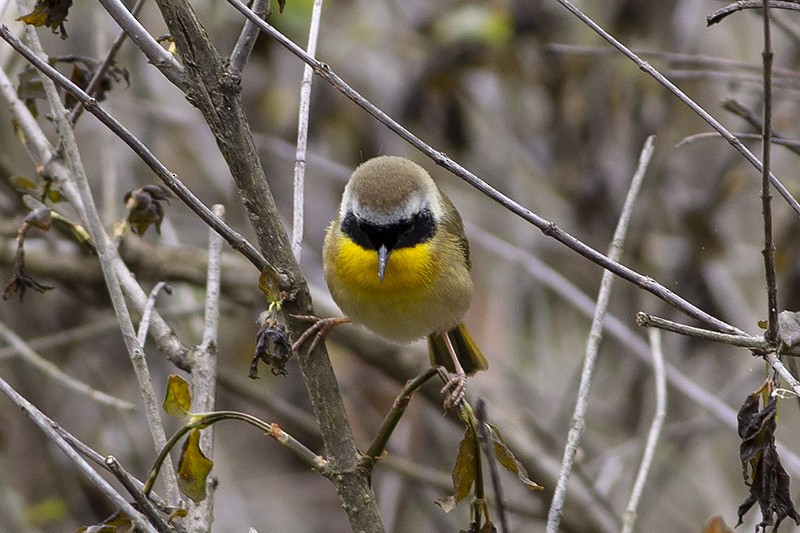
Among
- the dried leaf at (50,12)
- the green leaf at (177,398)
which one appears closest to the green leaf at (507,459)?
the green leaf at (177,398)

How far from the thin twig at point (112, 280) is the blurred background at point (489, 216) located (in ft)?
7.23

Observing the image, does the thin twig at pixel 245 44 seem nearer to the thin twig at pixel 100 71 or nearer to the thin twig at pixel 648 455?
the thin twig at pixel 100 71

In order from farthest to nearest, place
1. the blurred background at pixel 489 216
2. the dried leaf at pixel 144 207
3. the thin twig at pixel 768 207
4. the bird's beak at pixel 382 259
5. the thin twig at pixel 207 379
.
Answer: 1. the blurred background at pixel 489 216
2. the bird's beak at pixel 382 259
3. the dried leaf at pixel 144 207
4. the thin twig at pixel 207 379
5. the thin twig at pixel 768 207

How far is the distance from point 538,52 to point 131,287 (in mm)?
3461

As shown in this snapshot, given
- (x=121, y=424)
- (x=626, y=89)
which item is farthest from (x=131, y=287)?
(x=626, y=89)

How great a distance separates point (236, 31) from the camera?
552cm

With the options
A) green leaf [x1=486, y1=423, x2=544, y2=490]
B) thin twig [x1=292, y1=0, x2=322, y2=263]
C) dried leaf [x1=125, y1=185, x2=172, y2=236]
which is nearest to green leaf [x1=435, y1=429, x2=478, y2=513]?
green leaf [x1=486, y1=423, x2=544, y2=490]

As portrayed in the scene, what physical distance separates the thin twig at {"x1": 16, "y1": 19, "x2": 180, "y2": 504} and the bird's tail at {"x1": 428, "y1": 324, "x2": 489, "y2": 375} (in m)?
2.03

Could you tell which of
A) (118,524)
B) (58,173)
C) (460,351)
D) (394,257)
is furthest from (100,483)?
(460,351)

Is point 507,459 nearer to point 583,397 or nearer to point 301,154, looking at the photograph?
point 583,397

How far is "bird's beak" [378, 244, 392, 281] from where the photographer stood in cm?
344

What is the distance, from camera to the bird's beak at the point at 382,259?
3438 millimetres

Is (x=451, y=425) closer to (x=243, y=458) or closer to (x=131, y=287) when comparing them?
(x=243, y=458)

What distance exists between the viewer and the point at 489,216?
21.0ft
